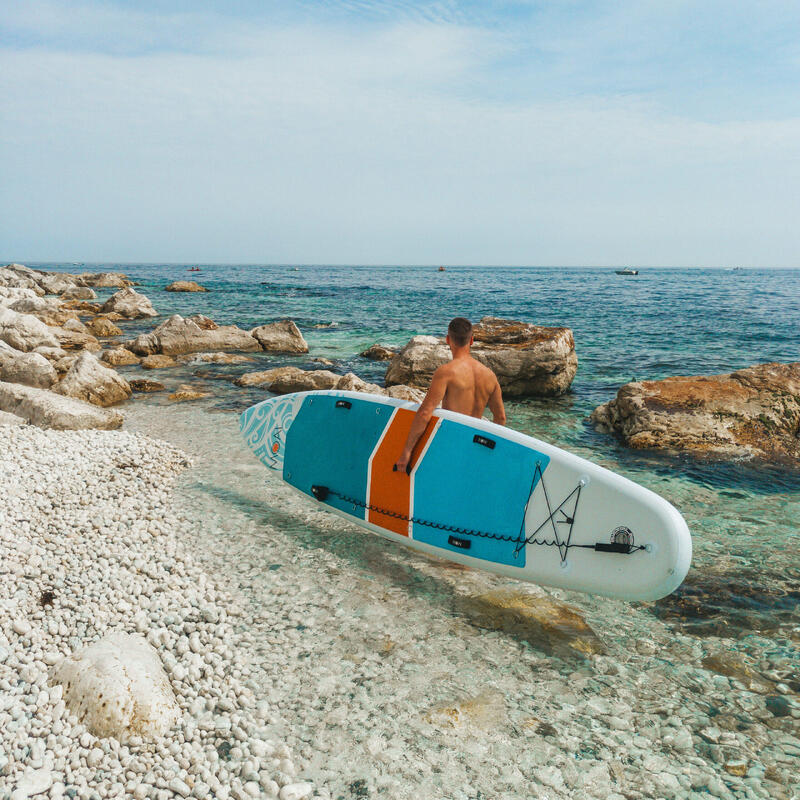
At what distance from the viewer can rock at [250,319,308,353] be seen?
69.4ft

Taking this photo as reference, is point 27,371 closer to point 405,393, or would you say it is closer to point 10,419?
point 10,419

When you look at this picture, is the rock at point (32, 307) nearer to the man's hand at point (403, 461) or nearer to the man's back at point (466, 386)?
the man's hand at point (403, 461)

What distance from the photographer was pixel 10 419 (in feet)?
31.2

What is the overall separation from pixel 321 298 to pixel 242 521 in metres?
46.9

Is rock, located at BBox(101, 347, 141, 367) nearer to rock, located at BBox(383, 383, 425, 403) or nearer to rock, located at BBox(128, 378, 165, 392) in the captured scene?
rock, located at BBox(128, 378, 165, 392)

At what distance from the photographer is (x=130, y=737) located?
3.41m

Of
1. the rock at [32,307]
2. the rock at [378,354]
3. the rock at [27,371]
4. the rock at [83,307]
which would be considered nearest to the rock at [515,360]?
the rock at [378,354]

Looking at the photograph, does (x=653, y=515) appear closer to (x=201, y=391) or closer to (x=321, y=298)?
(x=201, y=391)

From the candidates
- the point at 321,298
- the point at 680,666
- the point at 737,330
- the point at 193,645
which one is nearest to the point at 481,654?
the point at 680,666

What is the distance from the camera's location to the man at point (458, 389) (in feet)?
18.4

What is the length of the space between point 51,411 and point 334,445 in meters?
5.90

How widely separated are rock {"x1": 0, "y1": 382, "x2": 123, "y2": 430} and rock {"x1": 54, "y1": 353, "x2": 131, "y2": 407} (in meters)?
1.42

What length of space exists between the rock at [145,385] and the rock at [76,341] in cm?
683

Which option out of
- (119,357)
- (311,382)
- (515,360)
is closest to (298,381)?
(311,382)
